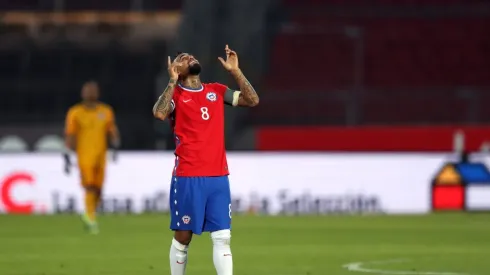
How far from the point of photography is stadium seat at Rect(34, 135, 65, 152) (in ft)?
92.5

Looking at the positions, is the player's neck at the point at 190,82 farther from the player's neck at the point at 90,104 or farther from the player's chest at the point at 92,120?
the player's chest at the point at 92,120

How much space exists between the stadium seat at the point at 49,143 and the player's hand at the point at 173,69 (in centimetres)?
1952

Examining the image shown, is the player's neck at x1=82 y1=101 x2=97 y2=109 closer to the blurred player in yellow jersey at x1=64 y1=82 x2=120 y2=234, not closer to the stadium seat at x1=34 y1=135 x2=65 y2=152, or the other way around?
the blurred player in yellow jersey at x1=64 y1=82 x2=120 y2=234

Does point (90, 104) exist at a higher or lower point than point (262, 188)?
higher

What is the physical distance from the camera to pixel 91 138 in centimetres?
1881

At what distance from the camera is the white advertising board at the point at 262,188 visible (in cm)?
2353

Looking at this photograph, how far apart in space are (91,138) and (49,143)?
32.9 ft

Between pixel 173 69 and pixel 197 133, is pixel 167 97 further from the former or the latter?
pixel 197 133

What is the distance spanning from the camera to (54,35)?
3447 centimetres

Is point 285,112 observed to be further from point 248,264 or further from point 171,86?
point 171,86

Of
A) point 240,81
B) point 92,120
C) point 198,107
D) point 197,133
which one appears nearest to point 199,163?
point 197,133

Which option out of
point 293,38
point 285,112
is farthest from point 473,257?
point 293,38

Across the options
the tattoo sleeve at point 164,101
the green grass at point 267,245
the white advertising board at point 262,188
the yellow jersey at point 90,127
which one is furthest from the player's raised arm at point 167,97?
the white advertising board at point 262,188

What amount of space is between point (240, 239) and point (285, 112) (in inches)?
511
